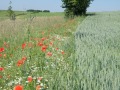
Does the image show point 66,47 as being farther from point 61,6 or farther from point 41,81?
point 61,6

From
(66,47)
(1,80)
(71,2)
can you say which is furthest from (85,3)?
(1,80)

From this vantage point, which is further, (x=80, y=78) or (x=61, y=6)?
(x=61, y=6)

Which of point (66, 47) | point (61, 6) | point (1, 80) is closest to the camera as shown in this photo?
point (1, 80)

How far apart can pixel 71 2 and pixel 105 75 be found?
39262 millimetres

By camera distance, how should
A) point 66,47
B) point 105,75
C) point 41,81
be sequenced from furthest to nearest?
point 66,47 < point 41,81 < point 105,75

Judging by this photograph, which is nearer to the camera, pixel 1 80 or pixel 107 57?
pixel 1 80

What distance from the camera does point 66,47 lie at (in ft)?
28.5

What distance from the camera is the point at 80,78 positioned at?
4.61 metres

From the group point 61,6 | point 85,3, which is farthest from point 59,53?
point 85,3

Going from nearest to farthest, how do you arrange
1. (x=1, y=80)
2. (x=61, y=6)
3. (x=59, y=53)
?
(x=1, y=80), (x=59, y=53), (x=61, y=6)

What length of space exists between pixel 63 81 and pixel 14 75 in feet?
6.20

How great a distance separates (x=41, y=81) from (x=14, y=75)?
1.11 metres

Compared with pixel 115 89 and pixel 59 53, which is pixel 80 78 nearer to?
pixel 115 89

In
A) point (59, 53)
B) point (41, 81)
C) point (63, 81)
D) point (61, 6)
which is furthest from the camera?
point (61, 6)
